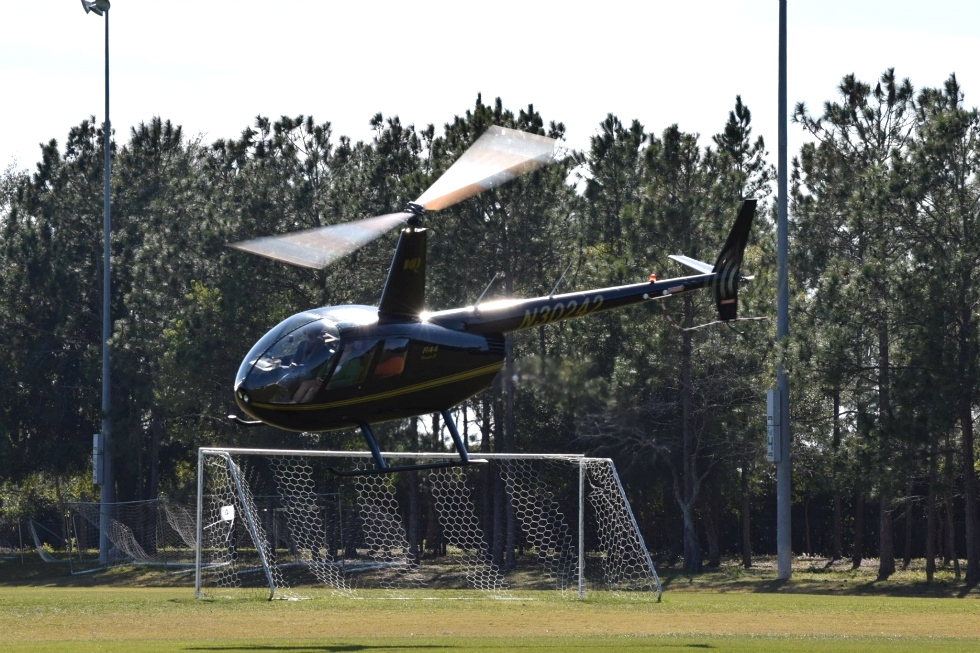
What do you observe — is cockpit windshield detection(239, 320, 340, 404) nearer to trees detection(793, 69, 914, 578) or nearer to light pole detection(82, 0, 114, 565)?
trees detection(793, 69, 914, 578)

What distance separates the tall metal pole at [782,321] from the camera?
107ft

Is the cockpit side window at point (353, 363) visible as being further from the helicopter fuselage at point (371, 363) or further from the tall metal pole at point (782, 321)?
the tall metal pole at point (782, 321)

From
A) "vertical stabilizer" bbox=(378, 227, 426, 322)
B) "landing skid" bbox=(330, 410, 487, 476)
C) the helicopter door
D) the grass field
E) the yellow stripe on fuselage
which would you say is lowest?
the grass field

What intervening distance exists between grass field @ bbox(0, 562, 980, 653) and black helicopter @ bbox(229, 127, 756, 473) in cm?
292

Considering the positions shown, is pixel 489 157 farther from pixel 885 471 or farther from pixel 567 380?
pixel 885 471

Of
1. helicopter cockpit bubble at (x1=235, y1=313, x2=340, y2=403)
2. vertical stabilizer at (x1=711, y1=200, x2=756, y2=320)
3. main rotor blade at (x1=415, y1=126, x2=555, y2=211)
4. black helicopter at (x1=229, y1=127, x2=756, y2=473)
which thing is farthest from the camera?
vertical stabilizer at (x1=711, y1=200, x2=756, y2=320)

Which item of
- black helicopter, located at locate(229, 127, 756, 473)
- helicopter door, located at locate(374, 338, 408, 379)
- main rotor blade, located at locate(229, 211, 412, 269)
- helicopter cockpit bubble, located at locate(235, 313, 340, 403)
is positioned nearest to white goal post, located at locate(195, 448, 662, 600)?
black helicopter, located at locate(229, 127, 756, 473)

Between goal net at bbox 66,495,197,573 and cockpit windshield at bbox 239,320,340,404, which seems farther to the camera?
goal net at bbox 66,495,197,573

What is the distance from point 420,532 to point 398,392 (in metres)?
28.4

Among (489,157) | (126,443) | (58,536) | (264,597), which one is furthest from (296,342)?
(58,536)

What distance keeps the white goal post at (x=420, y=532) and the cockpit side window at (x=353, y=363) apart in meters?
11.2

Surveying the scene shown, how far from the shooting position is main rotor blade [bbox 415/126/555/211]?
16.7 m

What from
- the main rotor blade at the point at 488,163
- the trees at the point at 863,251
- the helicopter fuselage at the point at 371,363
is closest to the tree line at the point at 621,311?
the trees at the point at 863,251

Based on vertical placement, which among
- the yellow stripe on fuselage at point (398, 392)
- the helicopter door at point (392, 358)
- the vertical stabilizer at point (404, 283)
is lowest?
the yellow stripe on fuselage at point (398, 392)
